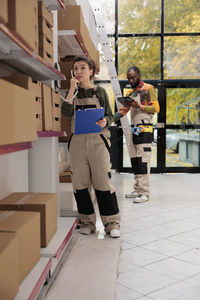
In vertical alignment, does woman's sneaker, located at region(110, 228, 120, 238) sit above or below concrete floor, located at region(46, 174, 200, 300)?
above

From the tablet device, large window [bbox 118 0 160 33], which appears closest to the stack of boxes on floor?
the tablet device

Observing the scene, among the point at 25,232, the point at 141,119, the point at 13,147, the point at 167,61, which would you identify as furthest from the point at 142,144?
the point at 167,61

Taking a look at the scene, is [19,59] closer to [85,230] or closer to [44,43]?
[44,43]

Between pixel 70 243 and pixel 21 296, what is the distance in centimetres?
126

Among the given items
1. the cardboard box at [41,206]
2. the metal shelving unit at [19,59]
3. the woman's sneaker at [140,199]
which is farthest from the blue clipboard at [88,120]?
the woman's sneaker at [140,199]

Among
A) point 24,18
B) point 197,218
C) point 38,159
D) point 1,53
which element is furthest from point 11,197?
point 197,218

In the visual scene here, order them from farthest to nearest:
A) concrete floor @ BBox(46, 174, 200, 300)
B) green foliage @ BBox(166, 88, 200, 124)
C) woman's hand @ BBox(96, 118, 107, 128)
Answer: green foliage @ BBox(166, 88, 200, 124) → woman's hand @ BBox(96, 118, 107, 128) → concrete floor @ BBox(46, 174, 200, 300)

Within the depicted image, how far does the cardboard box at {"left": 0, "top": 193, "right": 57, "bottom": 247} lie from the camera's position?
6.79 feet

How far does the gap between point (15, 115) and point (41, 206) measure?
806 millimetres

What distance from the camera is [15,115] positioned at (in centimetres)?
142

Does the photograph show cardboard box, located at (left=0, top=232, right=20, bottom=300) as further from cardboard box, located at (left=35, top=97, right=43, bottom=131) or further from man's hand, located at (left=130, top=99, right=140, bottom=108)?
man's hand, located at (left=130, top=99, right=140, bottom=108)

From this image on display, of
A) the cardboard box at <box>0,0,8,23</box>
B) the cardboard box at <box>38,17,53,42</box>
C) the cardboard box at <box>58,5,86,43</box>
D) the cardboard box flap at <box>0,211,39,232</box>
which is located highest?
the cardboard box at <box>58,5,86,43</box>

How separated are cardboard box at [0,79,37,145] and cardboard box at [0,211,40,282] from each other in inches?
16.7

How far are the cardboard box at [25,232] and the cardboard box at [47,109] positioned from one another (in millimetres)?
624
